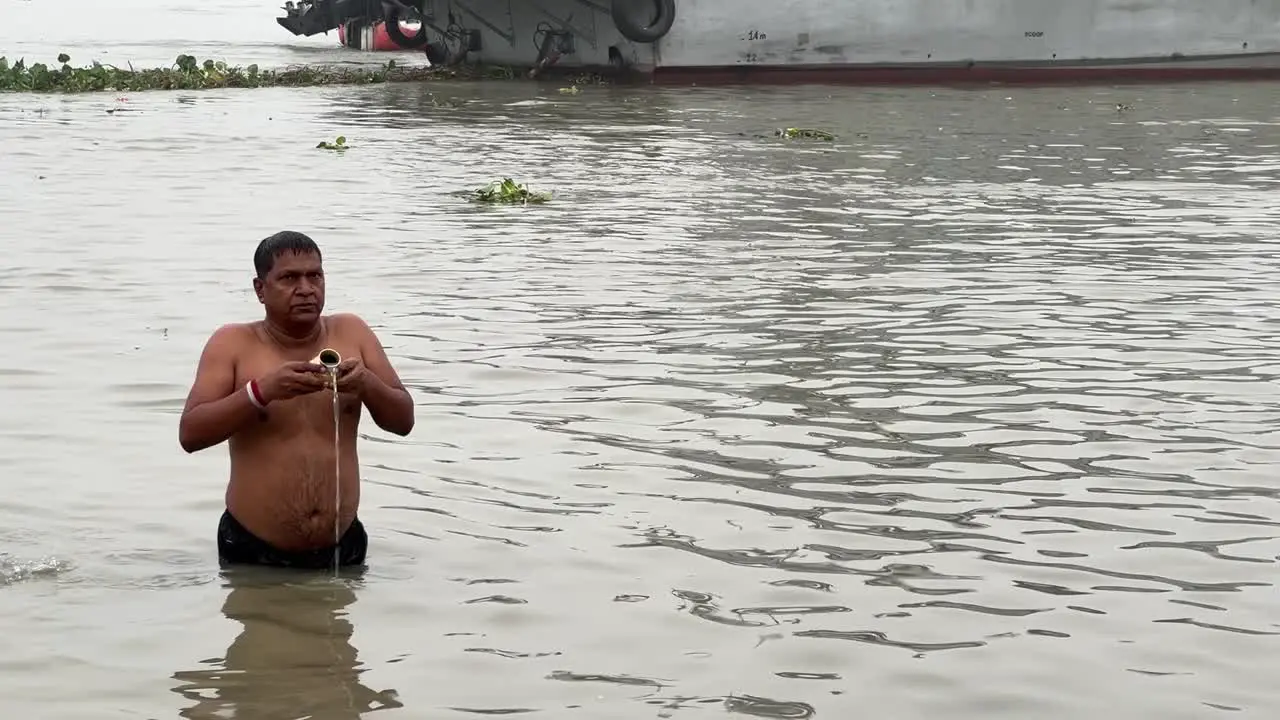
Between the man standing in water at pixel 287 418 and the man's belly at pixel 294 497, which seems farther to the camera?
the man's belly at pixel 294 497

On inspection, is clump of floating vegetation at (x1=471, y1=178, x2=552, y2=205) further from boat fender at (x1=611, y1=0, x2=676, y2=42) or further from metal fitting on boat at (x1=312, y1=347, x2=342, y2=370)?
boat fender at (x1=611, y1=0, x2=676, y2=42)

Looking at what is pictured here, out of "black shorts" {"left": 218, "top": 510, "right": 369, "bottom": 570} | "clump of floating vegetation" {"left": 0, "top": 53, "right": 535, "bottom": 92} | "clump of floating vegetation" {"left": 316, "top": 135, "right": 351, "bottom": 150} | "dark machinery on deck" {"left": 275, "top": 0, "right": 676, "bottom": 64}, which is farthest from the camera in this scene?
"dark machinery on deck" {"left": 275, "top": 0, "right": 676, "bottom": 64}

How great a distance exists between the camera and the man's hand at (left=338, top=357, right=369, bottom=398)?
5008 millimetres

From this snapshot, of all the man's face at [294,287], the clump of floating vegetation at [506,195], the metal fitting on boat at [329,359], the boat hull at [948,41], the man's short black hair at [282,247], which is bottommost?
the clump of floating vegetation at [506,195]

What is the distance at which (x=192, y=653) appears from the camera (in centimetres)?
484

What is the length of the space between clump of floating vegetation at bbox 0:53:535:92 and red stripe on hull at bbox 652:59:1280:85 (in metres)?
3.81

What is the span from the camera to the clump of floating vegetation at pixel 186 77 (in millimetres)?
27516

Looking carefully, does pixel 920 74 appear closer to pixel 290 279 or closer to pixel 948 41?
pixel 948 41

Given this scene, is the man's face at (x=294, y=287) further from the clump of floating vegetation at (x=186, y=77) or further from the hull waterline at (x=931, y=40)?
the hull waterline at (x=931, y=40)

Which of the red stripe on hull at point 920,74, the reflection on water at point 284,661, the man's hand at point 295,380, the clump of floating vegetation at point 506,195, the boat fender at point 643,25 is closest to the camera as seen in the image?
the reflection on water at point 284,661

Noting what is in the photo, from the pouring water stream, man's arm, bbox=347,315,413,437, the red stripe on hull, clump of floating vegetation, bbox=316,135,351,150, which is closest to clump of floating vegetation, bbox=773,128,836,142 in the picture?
clump of floating vegetation, bbox=316,135,351,150

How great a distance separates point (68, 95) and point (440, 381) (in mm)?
20630

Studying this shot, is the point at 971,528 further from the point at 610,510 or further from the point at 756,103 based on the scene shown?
the point at 756,103

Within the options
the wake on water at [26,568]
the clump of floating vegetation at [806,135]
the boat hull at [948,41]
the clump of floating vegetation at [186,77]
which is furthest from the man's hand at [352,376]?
the boat hull at [948,41]
